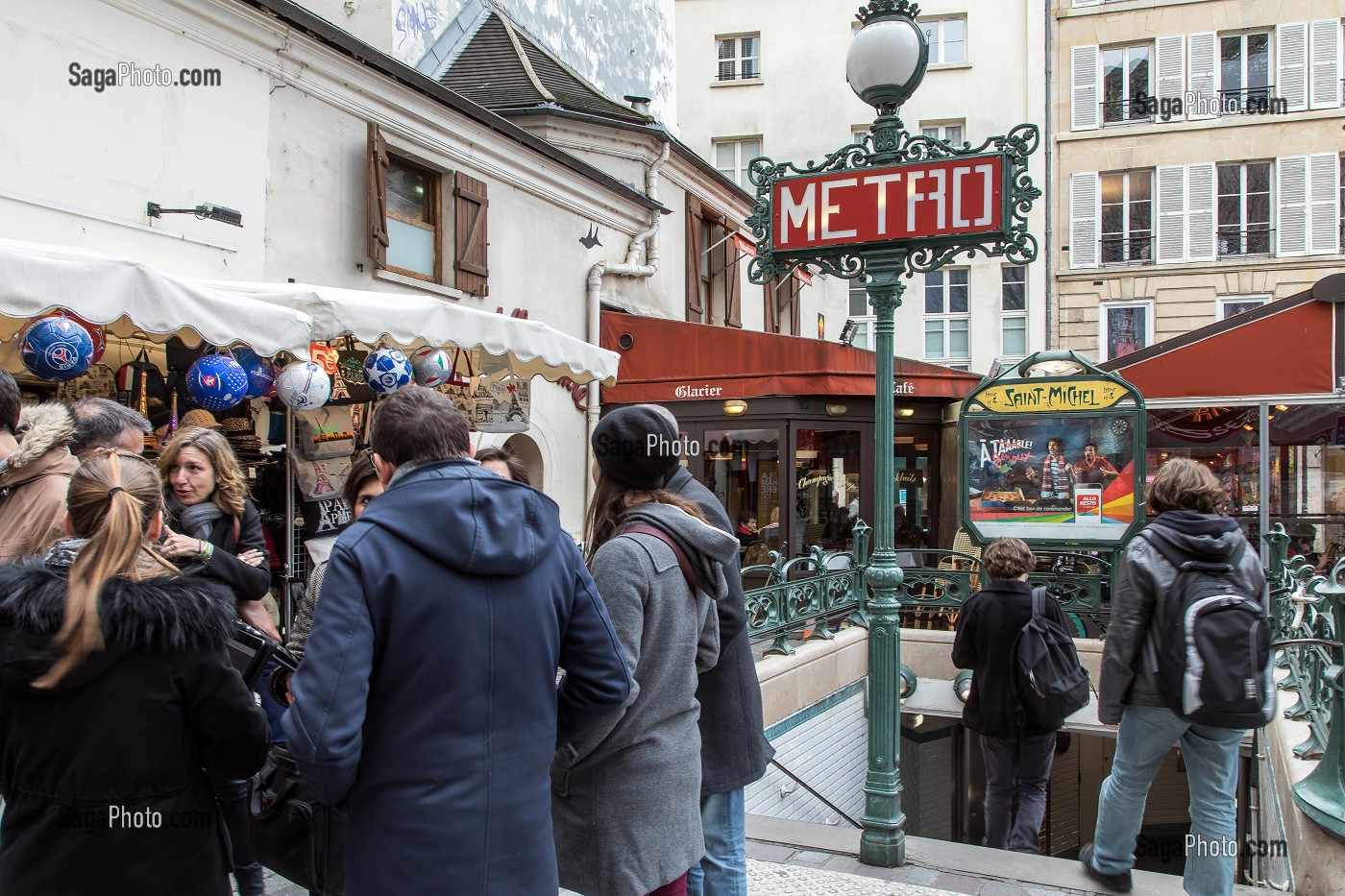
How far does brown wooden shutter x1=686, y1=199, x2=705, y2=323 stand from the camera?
13953 millimetres

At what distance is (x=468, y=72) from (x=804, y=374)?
19.6ft

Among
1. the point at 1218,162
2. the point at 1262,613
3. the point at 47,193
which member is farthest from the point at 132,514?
the point at 1218,162

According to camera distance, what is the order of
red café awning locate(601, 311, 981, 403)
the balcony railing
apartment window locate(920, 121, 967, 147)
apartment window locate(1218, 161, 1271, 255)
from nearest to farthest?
1. red café awning locate(601, 311, 981, 403)
2. apartment window locate(1218, 161, 1271, 255)
3. the balcony railing
4. apartment window locate(920, 121, 967, 147)

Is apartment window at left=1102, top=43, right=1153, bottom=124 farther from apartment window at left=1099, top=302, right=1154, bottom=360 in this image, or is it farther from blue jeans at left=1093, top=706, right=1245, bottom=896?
blue jeans at left=1093, top=706, right=1245, bottom=896

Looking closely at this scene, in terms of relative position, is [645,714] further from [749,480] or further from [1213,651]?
[749,480]

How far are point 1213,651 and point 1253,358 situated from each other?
6.34 metres

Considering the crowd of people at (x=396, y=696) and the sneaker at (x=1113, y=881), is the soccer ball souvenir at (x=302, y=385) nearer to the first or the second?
the crowd of people at (x=396, y=696)

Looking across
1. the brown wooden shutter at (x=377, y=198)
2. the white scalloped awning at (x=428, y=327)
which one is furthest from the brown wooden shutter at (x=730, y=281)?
the white scalloped awning at (x=428, y=327)

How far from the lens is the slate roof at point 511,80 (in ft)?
39.7

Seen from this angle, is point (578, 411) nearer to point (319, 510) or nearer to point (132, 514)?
point (319, 510)

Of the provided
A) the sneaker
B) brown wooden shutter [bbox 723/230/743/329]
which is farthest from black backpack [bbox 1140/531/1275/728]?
brown wooden shutter [bbox 723/230/743/329]

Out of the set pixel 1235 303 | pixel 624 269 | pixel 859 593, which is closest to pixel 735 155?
pixel 1235 303

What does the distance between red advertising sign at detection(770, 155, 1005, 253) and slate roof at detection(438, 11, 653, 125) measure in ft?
27.0

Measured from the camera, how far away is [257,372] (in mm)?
5531
